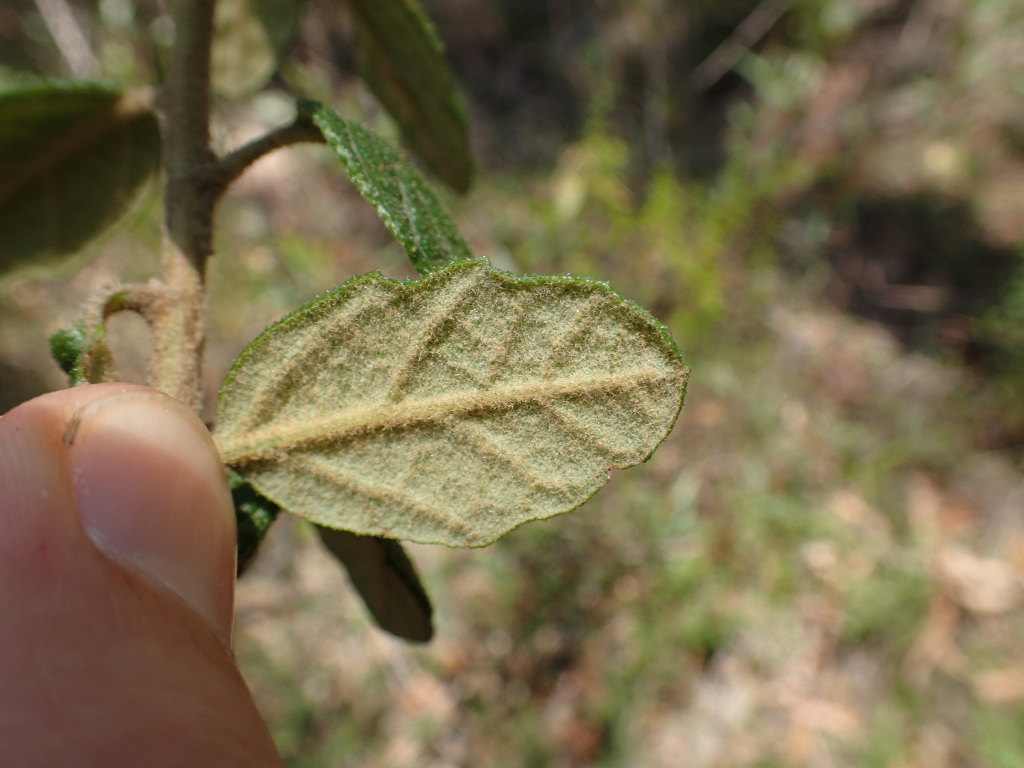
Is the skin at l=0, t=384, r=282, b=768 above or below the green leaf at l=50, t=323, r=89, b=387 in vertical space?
below

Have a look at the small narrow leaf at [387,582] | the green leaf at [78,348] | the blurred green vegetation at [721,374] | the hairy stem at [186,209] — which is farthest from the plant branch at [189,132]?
the blurred green vegetation at [721,374]

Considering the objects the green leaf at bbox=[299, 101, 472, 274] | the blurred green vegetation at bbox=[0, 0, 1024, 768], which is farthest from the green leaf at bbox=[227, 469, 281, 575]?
the blurred green vegetation at bbox=[0, 0, 1024, 768]

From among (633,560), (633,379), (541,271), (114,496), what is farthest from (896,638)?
(114,496)

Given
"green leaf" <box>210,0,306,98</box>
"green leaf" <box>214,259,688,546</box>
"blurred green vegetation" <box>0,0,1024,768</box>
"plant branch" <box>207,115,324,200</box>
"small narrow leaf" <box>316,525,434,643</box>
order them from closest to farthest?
"green leaf" <box>214,259,688,546</box> → "plant branch" <box>207,115,324,200</box> → "small narrow leaf" <box>316,525,434,643</box> → "green leaf" <box>210,0,306,98</box> → "blurred green vegetation" <box>0,0,1024,768</box>

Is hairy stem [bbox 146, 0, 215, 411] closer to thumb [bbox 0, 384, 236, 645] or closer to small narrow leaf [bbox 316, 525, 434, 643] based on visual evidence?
thumb [bbox 0, 384, 236, 645]

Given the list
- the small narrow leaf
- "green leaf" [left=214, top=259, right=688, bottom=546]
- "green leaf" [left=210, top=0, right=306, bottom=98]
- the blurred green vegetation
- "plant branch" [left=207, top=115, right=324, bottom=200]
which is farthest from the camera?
the blurred green vegetation

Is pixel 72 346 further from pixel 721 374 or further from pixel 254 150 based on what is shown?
pixel 721 374

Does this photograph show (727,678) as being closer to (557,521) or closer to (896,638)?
(896,638)
